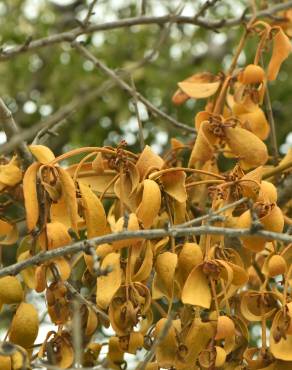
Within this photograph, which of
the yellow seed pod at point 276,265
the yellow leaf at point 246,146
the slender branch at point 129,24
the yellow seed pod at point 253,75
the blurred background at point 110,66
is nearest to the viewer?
the yellow seed pod at point 276,265

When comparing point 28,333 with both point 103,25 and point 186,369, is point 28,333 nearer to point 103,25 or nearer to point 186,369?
point 186,369

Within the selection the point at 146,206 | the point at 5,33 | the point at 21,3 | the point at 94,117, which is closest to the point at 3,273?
the point at 146,206

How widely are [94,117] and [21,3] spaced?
57 cm

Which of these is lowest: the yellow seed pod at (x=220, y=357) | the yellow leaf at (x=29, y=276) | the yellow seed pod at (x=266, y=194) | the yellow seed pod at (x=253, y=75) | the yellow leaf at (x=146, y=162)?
the yellow seed pod at (x=220, y=357)

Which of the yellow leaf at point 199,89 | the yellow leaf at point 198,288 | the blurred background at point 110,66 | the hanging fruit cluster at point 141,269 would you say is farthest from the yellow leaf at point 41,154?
the blurred background at point 110,66

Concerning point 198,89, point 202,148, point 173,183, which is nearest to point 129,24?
point 198,89

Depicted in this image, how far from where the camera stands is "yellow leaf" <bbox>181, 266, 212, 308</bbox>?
1.14 m

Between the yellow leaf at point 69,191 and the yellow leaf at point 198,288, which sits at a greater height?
the yellow leaf at point 69,191

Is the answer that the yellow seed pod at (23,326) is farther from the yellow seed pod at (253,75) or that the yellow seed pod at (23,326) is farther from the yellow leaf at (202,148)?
the yellow seed pod at (253,75)

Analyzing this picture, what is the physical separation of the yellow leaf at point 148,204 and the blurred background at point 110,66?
105cm

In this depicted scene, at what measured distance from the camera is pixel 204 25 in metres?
1.74

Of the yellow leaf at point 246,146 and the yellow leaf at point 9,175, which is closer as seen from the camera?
the yellow leaf at point 9,175

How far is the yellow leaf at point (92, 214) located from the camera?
3.77ft

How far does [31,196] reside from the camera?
3.63 feet
